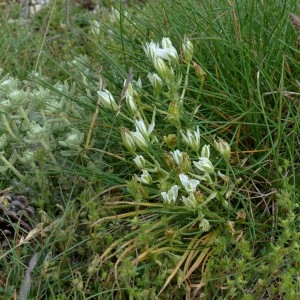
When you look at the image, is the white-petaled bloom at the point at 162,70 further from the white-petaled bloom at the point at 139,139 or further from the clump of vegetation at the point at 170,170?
the white-petaled bloom at the point at 139,139

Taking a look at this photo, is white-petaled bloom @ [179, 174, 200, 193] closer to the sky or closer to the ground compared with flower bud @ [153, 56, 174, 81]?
closer to the ground

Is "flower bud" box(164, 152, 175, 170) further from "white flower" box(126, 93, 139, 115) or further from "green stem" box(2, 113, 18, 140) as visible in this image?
"green stem" box(2, 113, 18, 140)

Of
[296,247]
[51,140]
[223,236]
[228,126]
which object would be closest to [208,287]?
[223,236]

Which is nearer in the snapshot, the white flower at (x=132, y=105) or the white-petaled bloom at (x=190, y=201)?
the white-petaled bloom at (x=190, y=201)

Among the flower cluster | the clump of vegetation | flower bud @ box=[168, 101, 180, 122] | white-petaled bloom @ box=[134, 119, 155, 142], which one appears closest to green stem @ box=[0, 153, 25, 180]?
Answer: the clump of vegetation

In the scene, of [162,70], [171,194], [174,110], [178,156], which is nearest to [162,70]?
[162,70]

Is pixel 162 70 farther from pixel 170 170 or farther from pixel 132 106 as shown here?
pixel 170 170

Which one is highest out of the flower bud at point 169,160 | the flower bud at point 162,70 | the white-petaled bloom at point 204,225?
the flower bud at point 162,70

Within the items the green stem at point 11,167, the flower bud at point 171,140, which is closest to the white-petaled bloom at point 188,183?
the flower bud at point 171,140

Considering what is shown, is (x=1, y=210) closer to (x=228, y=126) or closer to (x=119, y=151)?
(x=119, y=151)
